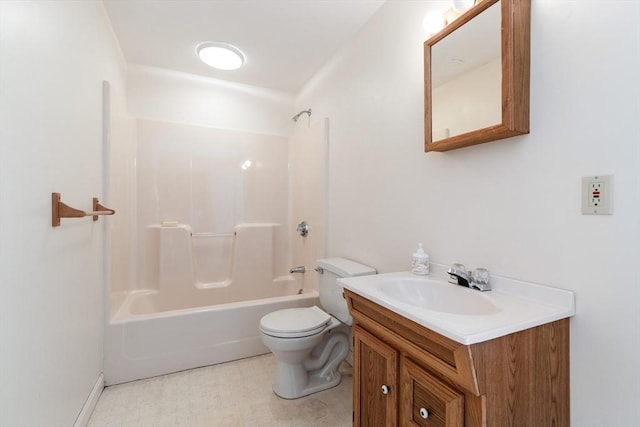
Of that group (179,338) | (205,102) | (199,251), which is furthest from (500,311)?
(205,102)

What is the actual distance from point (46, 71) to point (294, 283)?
2395 millimetres

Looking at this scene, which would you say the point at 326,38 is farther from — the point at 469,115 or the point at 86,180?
the point at 86,180

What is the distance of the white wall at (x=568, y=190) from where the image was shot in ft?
2.58

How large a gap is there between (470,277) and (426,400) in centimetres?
49

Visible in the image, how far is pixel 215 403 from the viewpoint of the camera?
1668 millimetres

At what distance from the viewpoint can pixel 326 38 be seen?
6.82 ft

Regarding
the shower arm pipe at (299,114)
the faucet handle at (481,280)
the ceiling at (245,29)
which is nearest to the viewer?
the faucet handle at (481,280)

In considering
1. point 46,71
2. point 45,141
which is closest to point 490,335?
point 45,141

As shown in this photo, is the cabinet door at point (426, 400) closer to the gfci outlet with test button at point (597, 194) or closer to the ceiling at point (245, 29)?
the gfci outlet with test button at point (597, 194)

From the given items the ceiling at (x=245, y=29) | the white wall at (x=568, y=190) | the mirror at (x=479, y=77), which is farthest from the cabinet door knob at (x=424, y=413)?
the ceiling at (x=245, y=29)

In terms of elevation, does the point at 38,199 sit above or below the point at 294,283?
above

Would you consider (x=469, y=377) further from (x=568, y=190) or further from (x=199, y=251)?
(x=199, y=251)

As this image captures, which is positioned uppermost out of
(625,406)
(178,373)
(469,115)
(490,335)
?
(469,115)

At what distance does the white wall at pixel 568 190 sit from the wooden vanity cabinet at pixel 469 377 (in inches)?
4.1
